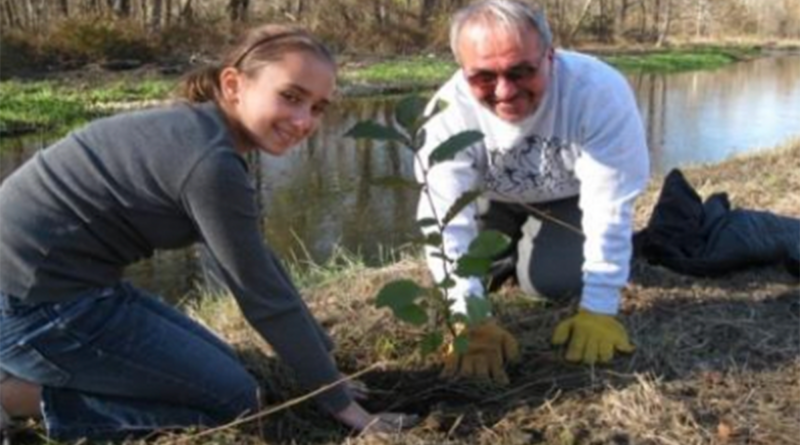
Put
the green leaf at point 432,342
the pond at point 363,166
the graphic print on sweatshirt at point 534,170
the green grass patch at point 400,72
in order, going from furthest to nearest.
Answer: the green grass patch at point 400,72 < the pond at point 363,166 < the graphic print on sweatshirt at point 534,170 < the green leaf at point 432,342

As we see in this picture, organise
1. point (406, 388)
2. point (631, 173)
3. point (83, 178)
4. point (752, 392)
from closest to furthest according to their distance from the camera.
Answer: point (83, 178), point (752, 392), point (406, 388), point (631, 173)

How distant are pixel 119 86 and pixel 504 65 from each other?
13701 mm

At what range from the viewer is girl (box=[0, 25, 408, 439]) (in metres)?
1.94

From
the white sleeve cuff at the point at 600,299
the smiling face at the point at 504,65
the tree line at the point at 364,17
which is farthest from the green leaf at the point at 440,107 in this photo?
the tree line at the point at 364,17

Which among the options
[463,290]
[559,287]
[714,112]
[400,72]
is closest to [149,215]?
[463,290]

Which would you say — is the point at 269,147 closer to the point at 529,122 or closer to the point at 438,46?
the point at 529,122

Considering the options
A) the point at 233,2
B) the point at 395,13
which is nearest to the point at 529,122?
the point at 233,2

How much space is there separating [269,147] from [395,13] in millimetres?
24844

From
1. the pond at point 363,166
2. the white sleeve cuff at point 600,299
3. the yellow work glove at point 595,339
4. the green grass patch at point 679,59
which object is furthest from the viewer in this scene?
the green grass patch at point 679,59

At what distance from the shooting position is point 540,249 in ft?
9.96

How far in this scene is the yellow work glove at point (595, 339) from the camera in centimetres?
237

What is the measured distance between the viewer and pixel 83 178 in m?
1.99

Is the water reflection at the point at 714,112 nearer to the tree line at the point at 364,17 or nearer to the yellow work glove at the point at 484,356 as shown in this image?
the tree line at the point at 364,17

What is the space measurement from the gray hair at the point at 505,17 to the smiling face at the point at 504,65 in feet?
0.05
